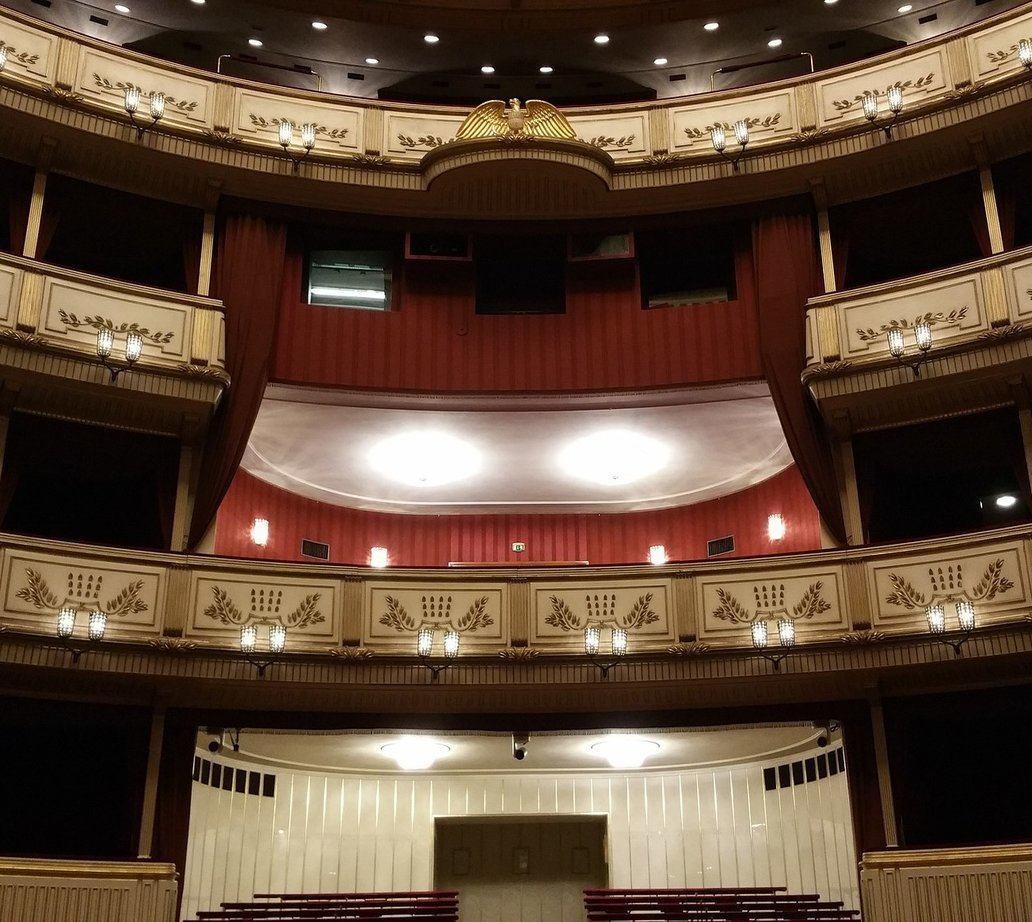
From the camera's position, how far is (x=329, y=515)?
15.2 meters

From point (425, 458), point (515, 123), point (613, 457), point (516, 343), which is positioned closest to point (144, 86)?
point (515, 123)

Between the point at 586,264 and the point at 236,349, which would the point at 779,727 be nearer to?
the point at 586,264

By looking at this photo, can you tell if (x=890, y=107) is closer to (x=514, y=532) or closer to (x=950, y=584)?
(x=950, y=584)

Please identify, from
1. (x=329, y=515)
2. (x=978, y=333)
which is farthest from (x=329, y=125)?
(x=978, y=333)

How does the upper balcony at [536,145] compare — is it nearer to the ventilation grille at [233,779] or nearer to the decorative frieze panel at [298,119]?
the decorative frieze panel at [298,119]

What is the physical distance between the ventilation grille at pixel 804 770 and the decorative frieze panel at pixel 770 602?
2.40 meters

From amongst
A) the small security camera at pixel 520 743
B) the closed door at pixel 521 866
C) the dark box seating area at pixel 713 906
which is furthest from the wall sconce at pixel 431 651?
the closed door at pixel 521 866

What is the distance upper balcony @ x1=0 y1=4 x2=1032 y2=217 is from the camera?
12.0 metres

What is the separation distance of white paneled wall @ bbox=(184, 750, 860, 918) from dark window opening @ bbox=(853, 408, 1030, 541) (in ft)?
9.41

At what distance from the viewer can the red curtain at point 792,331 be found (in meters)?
11.8

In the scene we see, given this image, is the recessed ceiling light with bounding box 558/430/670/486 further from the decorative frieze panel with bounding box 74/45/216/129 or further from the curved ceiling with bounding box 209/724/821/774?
the decorative frieze panel with bounding box 74/45/216/129

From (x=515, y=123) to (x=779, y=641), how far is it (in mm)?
6016

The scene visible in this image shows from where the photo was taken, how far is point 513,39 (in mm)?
14891

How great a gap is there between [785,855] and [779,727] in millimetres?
2297
